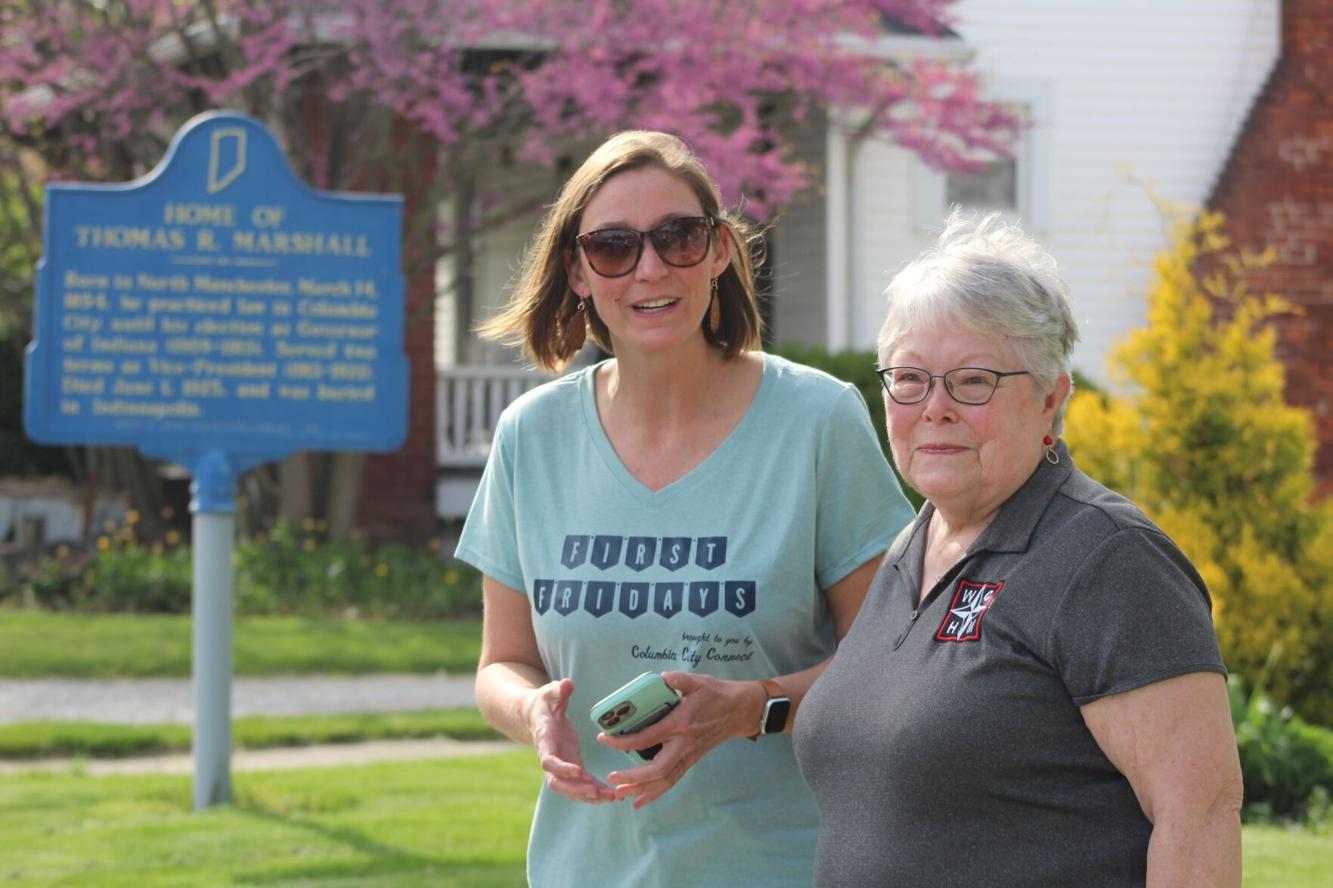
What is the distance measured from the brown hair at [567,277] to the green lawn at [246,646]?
295 inches

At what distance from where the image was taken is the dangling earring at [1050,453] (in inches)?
90.8

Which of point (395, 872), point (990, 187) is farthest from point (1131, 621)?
point (990, 187)

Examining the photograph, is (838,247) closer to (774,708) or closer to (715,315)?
(715,315)

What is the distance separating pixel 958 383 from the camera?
90.0 inches

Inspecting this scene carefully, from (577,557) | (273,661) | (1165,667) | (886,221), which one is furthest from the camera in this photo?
(886,221)

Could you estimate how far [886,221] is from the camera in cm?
1559

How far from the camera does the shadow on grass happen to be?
5566 mm

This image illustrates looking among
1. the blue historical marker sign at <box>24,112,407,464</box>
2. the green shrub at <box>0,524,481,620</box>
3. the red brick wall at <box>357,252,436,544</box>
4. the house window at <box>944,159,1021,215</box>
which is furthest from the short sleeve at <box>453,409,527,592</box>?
the house window at <box>944,159,1021,215</box>

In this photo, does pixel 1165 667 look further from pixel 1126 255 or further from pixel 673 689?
pixel 1126 255

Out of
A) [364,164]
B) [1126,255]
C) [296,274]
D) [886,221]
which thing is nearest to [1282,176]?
[1126,255]

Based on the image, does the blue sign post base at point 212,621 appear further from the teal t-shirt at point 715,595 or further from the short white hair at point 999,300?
the short white hair at point 999,300

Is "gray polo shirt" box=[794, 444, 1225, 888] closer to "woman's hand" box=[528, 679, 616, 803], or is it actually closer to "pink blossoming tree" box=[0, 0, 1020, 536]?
"woman's hand" box=[528, 679, 616, 803]

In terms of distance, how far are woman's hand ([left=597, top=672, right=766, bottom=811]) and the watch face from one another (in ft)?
0.07

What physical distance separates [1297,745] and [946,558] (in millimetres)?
5545
